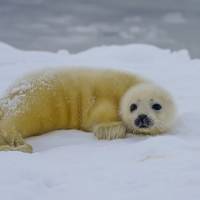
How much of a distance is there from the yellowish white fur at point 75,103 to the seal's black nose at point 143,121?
6 centimetres

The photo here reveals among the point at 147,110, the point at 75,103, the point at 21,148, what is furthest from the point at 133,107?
the point at 21,148

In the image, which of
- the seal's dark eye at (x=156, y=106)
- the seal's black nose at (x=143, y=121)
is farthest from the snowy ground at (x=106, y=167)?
the seal's dark eye at (x=156, y=106)

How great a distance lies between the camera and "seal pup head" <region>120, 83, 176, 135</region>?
5016mm

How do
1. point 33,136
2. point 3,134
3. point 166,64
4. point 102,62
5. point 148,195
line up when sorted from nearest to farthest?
point 148,195, point 3,134, point 33,136, point 102,62, point 166,64

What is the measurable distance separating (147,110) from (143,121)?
111mm

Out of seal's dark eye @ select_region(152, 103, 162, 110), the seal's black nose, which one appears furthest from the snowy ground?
seal's dark eye @ select_region(152, 103, 162, 110)

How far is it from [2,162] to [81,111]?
1858mm

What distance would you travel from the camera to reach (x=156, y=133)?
16.8 feet

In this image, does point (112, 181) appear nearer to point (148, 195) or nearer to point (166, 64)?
point (148, 195)

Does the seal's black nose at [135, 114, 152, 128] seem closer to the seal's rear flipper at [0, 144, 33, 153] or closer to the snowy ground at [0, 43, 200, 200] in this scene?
the snowy ground at [0, 43, 200, 200]

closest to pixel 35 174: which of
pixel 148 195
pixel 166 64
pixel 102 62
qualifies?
pixel 148 195

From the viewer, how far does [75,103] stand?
520cm

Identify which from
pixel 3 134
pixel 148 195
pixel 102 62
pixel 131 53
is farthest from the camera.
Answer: pixel 131 53

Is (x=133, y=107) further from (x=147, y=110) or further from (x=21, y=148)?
(x=21, y=148)
